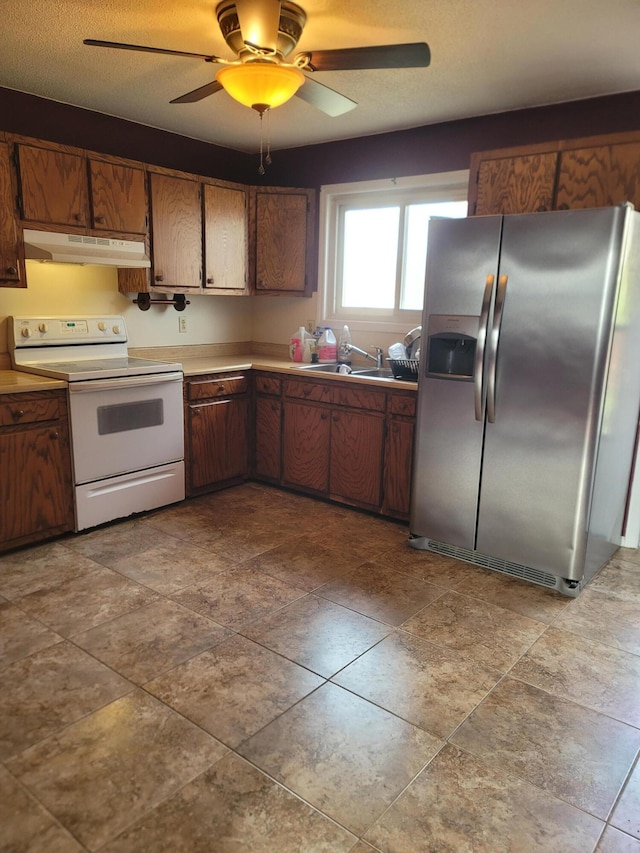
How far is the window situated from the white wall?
2.63ft

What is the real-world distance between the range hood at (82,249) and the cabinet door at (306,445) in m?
1.31

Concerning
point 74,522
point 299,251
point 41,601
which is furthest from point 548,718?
point 299,251

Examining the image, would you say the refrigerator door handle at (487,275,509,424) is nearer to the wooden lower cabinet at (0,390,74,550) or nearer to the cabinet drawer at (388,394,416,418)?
the cabinet drawer at (388,394,416,418)

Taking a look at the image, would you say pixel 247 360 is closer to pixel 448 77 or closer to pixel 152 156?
pixel 152 156

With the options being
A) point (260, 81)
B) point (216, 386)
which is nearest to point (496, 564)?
point (216, 386)

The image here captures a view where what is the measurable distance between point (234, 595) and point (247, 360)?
207 centimetres

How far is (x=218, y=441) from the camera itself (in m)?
3.94

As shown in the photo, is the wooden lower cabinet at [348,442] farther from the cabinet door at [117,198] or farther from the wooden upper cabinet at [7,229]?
the wooden upper cabinet at [7,229]

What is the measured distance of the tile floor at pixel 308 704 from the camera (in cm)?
152

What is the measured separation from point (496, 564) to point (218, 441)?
1.92 m

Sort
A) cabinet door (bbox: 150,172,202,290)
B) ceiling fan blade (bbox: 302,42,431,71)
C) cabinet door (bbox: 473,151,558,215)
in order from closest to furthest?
ceiling fan blade (bbox: 302,42,431,71), cabinet door (bbox: 473,151,558,215), cabinet door (bbox: 150,172,202,290)

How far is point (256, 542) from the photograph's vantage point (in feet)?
10.6

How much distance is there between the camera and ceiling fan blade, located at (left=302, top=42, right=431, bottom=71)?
194 cm

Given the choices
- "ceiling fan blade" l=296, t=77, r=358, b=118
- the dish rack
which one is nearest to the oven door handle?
the dish rack
